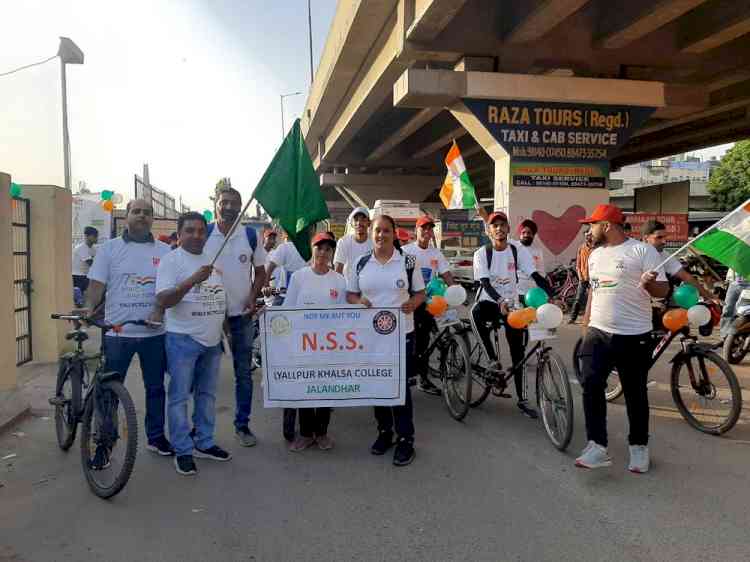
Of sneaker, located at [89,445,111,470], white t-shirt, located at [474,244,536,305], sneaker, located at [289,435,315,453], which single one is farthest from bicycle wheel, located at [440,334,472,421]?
sneaker, located at [89,445,111,470]

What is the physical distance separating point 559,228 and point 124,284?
12484 mm

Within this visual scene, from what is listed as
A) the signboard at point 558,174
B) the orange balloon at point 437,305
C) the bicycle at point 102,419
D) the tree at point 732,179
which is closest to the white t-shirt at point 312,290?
the bicycle at point 102,419

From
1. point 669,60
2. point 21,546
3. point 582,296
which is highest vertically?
point 669,60

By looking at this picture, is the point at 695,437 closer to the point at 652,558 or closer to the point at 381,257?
the point at 652,558

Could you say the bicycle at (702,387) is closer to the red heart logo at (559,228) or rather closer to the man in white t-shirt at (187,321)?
the man in white t-shirt at (187,321)

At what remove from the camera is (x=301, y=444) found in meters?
4.96

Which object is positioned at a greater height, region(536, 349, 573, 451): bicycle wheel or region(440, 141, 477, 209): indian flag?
region(440, 141, 477, 209): indian flag

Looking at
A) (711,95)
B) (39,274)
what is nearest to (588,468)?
(39,274)

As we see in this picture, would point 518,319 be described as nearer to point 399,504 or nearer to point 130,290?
point 399,504

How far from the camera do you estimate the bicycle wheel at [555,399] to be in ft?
15.5

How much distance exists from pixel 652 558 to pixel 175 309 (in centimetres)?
332

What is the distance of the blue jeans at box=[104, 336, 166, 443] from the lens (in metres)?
4.48

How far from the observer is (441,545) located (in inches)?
133

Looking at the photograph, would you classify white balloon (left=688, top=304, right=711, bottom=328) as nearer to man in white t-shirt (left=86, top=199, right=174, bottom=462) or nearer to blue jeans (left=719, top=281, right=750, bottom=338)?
blue jeans (left=719, top=281, right=750, bottom=338)
